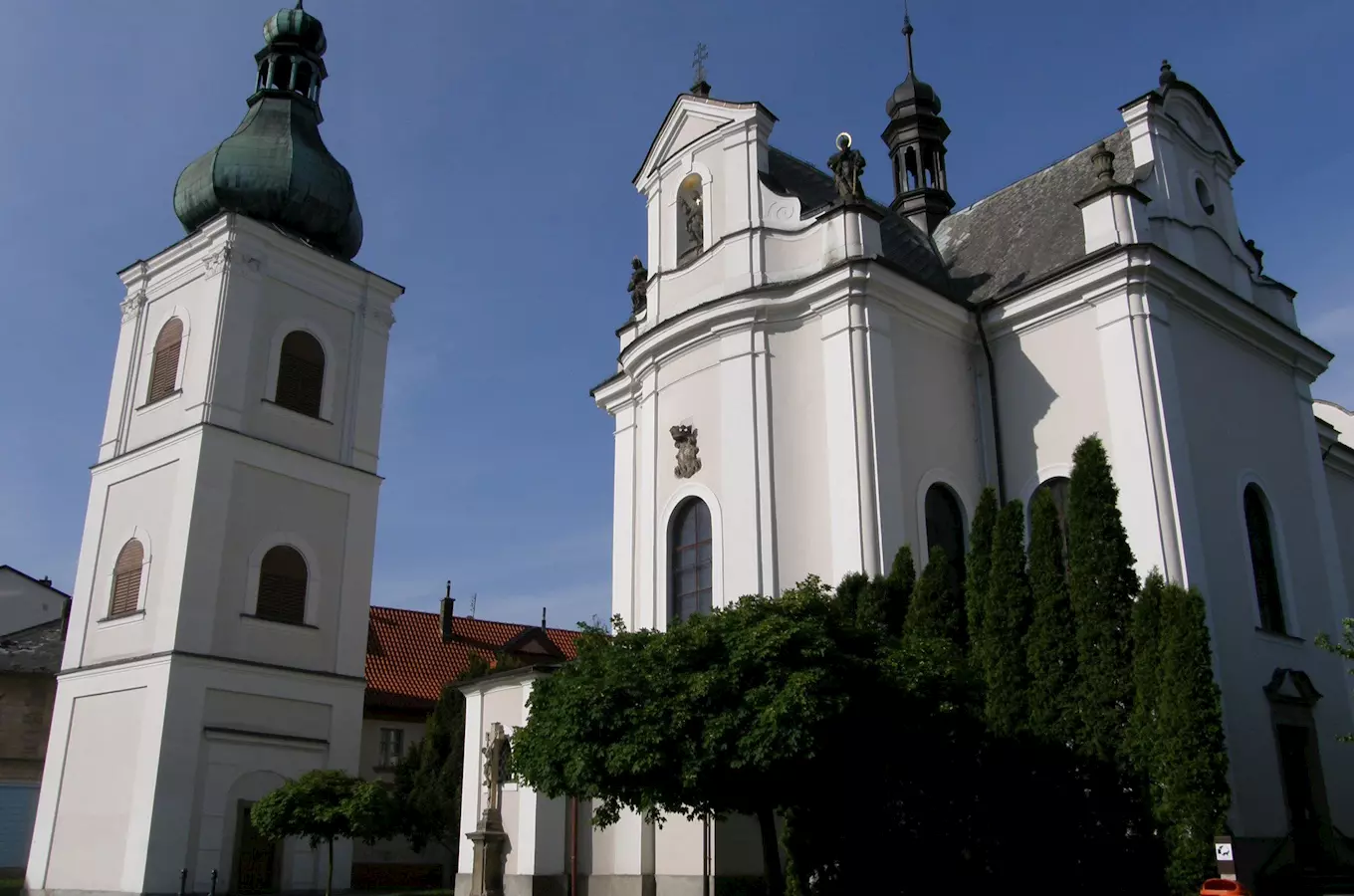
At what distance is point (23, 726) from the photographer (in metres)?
32.2

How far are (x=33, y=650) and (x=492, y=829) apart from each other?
72.6 feet

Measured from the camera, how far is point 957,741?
13.9 meters

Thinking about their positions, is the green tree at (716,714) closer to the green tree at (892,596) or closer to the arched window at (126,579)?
the green tree at (892,596)

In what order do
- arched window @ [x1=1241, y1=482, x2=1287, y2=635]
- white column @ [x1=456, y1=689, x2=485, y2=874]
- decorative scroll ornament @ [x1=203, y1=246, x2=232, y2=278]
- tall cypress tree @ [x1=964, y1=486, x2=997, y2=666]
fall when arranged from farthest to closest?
decorative scroll ornament @ [x1=203, y1=246, x2=232, y2=278] → white column @ [x1=456, y1=689, x2=485, y2=874] → arched window @ [x1=1241, y1=482, x2=1287, y2=635] → tall cypress tree @ [x1=964, y1=486, x2=997, y2=666]

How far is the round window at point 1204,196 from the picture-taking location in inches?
797

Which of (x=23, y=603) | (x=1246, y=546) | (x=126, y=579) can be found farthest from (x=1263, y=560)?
(x=23, y=603)

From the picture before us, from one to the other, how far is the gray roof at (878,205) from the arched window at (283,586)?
1322cm

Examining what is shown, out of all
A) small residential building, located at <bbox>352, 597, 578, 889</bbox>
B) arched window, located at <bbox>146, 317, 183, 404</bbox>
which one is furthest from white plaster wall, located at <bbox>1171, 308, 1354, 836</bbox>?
arched window, located at <bbox>146, 317, 183, 404</bbox>

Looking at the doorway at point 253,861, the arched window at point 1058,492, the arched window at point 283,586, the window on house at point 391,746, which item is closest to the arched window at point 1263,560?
the arched window at point 1058,492

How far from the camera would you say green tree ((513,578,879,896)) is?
12.0 metres

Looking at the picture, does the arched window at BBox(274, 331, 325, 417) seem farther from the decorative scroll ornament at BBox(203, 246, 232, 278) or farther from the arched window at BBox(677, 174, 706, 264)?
the arched window at BBox(677, 174, 706, 264)

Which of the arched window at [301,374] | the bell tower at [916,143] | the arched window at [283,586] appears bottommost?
the arched window at [283,586]

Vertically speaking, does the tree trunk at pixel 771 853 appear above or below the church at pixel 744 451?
below

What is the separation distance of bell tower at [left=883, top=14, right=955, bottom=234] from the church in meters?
0.08
